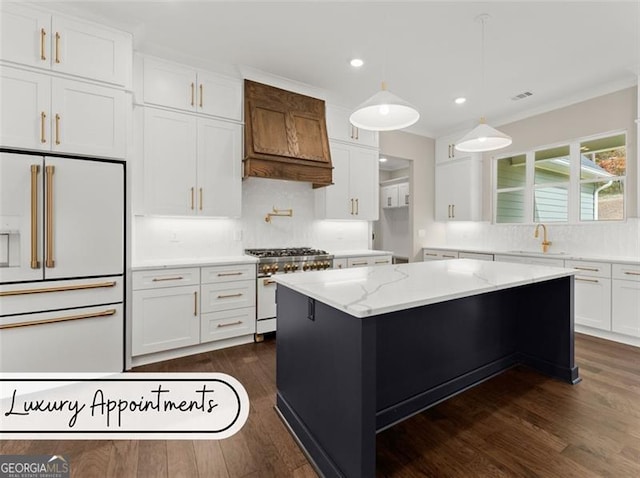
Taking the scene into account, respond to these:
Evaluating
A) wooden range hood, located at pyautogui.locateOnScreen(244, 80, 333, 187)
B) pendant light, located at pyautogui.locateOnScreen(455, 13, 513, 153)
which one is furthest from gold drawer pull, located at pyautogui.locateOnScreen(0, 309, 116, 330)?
pendant light, located at pyautogui.locateOnScreen(455, 13, 513, 153)

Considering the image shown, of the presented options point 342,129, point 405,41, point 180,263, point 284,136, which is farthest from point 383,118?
point 180,263

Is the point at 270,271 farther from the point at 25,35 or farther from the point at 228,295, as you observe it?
the point at 25,35

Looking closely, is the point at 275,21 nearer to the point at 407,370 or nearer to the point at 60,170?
the point at 60,170

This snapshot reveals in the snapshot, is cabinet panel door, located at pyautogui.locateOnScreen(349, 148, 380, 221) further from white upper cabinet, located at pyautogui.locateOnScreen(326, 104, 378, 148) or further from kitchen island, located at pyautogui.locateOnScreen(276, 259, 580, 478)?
kitchen island, located at pyautogui.locateOnScreen(276, 259, 580, 478)

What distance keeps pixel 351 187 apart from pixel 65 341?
3412mm

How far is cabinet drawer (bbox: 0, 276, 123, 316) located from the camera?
2.21m

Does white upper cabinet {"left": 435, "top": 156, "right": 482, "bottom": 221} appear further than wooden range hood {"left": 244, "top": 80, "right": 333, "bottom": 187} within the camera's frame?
Yes

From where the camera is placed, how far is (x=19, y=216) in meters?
2.23

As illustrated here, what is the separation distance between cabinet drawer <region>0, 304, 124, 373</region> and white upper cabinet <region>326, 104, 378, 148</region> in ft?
10.3

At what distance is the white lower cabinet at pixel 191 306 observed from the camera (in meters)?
2.76

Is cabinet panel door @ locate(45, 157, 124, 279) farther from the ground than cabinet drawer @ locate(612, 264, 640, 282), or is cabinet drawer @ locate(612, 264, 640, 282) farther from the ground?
cabinet panel door @ locate(45, 157, 124, 279)

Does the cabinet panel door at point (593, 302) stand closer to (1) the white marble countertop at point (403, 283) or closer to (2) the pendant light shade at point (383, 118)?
(1) the white marble countertop at point (403, 283)

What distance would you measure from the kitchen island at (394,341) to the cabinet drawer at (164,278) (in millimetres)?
1277

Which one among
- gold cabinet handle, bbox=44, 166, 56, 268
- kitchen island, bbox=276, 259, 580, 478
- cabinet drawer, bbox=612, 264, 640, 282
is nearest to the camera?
kitchen island, bbox=276, 259, 580, 478
